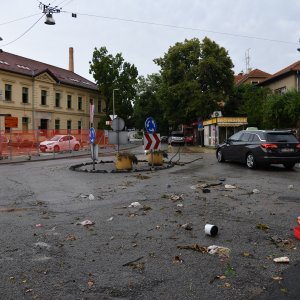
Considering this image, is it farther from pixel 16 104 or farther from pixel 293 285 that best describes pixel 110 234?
pixel 16 104

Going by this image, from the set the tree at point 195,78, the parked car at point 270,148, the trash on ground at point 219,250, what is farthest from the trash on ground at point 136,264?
the tree at point 195,78

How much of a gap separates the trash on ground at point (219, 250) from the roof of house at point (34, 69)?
42.8m

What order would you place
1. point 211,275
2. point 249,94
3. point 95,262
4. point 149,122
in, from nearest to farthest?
point 211,275
point 95,262
point 149,122
point 249,94

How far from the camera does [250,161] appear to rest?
16750mm

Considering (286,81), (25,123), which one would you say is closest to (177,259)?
(286,81)

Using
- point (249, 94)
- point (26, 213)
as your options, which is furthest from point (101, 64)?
point (26, 213)

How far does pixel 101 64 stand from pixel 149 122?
2036 inches

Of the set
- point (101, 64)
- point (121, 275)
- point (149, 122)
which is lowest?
point (121, 275)

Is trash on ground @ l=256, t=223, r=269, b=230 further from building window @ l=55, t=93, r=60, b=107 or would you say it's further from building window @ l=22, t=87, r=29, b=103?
building window @ l=55, t=93, r=60, b=107

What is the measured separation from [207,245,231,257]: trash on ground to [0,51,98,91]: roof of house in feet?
140

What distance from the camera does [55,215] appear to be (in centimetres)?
786

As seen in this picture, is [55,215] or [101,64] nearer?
[55,215]

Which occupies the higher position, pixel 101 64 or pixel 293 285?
pixel 101 64

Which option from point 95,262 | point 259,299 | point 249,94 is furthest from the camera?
point 249,94
